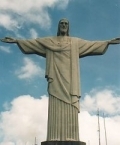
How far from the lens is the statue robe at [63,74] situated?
35.2 feet

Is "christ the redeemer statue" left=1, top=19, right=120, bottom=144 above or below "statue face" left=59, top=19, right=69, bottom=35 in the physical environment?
below

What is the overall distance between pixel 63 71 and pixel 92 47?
166 centimetres

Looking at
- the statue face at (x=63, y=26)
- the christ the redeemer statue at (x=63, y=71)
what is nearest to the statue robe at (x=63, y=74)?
the christ the redeemer statue at (x=63, y=71)

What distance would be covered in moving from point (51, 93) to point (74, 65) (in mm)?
1417

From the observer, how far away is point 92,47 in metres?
12.2

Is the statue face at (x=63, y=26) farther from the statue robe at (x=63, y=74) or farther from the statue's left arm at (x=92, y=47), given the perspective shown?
the statue's left arm at (x=92, y=47)

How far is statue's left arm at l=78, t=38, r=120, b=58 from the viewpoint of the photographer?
39.9ft

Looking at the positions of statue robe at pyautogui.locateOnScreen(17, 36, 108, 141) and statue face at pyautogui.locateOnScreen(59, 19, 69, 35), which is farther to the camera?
statue face at pyautogui.locateOnScreen(59, 19, 69, 35)

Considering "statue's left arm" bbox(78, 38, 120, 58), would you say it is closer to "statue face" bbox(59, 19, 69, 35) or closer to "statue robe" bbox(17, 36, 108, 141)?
"statue robe" bbox(17, 36, 108, 141)

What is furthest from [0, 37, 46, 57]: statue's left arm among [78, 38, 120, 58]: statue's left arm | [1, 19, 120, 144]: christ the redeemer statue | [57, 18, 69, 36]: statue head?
[78, 38, 120, 58]: statue's left arm

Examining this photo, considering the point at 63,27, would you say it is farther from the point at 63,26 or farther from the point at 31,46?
the point at 31,46

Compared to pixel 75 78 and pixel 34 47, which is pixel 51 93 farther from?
pixel 34 47

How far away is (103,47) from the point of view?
12234 millimetres

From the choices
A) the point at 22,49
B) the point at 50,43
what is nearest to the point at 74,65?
the point at 50,43
